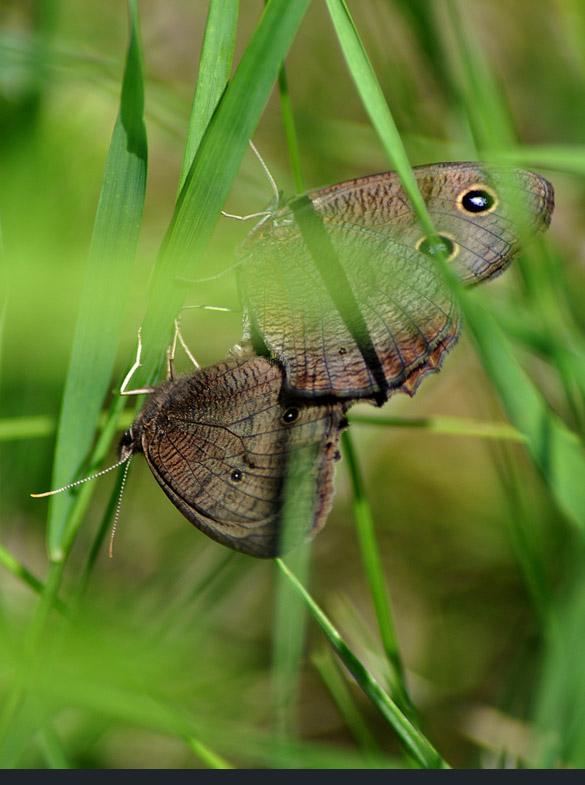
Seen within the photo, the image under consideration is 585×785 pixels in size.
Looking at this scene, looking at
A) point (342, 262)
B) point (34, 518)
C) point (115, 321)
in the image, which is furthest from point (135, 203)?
point (34, 518)

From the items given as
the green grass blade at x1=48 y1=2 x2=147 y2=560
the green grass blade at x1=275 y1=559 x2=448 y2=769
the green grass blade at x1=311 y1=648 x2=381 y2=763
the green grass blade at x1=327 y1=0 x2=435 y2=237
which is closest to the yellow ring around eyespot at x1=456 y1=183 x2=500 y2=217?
the green grass blade at x1=327 y1=0 x2=435 y2=237

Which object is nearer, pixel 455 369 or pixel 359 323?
pixel 359 323

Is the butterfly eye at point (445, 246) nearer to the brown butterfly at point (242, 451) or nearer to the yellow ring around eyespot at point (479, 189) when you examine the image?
the yellow ring around eyespot at point (479, 189)

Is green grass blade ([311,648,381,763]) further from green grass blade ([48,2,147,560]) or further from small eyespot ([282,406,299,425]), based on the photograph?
green grass blade ([48,2,147,560])

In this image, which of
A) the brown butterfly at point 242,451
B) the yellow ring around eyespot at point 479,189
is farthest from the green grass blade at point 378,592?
the yellow ring around eyespot at point 479,189

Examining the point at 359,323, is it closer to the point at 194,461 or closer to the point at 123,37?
the point at 194,461

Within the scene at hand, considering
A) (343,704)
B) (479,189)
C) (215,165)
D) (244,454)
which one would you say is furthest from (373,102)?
(343,704)

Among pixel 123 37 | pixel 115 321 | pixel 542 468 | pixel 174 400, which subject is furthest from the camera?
pixel 123 37

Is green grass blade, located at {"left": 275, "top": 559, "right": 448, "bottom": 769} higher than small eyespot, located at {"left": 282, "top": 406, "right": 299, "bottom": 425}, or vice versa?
small eyespot, located at {"left": 282, "top": 406, "right": 299, "bottom": 425}
